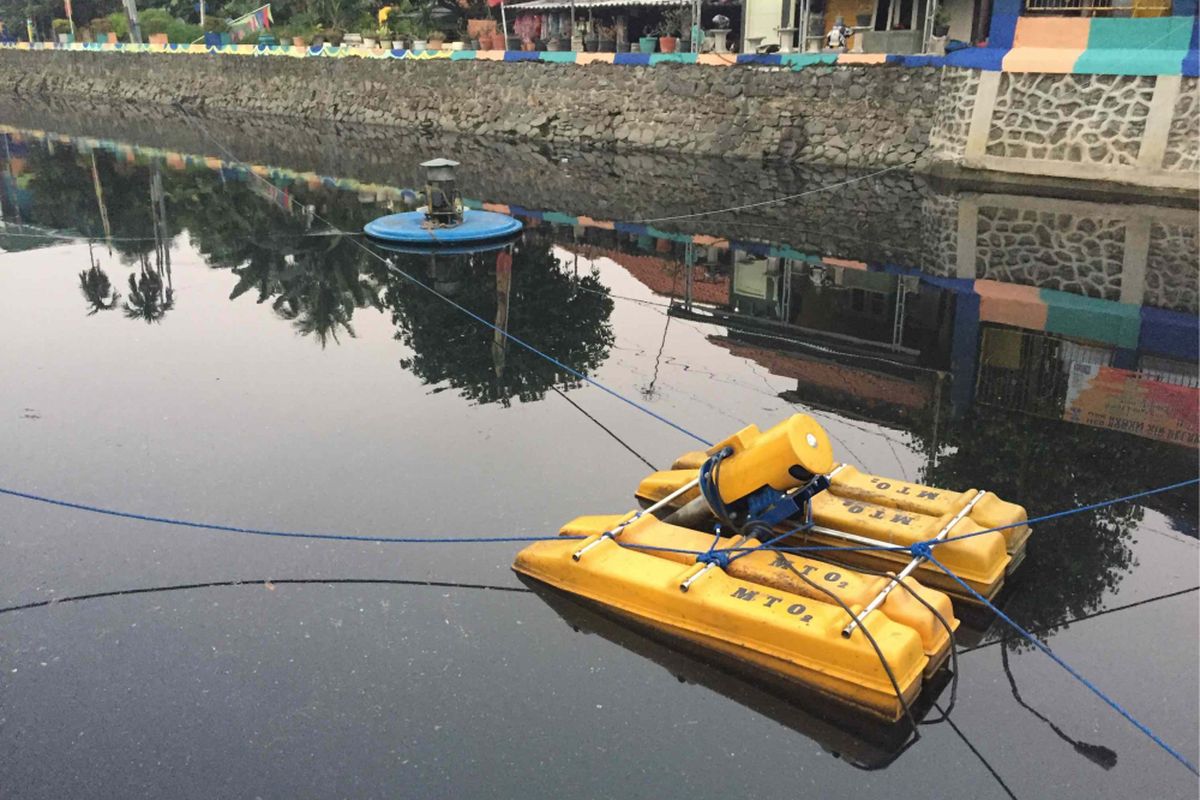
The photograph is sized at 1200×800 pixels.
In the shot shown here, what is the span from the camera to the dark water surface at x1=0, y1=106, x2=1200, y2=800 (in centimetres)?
443

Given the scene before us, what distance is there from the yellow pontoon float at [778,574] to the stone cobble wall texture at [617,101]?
16.1m

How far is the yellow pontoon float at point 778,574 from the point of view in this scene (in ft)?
14.9

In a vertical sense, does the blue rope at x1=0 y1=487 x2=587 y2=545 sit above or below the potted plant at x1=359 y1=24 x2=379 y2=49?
below

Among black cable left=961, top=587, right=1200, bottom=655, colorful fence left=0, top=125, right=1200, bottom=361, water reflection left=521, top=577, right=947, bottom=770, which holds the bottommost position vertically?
water reflection left=521, top=577, right=947, bottom=770

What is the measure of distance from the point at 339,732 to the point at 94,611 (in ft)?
6.46

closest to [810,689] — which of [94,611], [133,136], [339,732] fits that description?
[339,732]

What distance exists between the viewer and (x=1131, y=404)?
8195 mm

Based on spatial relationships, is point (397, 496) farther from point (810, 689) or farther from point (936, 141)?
point (936, 141)

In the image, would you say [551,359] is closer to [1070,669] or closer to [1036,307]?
[1036,307]

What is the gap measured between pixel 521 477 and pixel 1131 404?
520 centimetres

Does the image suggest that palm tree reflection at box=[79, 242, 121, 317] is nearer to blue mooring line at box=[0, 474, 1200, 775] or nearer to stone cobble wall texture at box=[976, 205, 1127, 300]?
blue mooring line at box=[0, 474, 1200, 775]

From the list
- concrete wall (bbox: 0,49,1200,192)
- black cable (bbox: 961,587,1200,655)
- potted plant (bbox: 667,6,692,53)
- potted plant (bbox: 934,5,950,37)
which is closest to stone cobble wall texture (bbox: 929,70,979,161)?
concrete wall (bbox: 0,49,1200,192)

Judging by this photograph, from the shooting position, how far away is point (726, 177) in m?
20.0

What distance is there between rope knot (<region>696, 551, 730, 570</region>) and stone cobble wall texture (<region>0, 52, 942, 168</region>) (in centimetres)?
→ 1670
